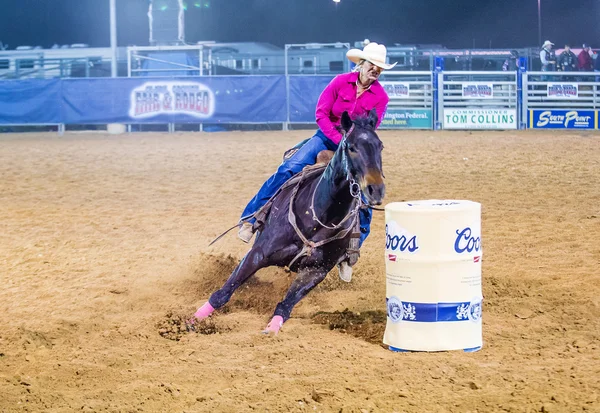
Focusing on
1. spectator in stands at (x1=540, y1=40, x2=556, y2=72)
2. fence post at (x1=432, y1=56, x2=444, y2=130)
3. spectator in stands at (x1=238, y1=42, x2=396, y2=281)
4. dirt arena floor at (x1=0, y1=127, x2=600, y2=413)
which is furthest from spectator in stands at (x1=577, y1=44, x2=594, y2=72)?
spectator in stands at (x1=238, y1=42, x2=396, y2=281)

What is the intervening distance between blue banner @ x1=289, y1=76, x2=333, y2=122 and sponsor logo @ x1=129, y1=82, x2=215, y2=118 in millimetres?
2290

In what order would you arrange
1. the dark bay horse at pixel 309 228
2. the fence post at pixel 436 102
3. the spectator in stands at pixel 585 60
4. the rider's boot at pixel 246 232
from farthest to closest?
the spectator in stands at pixel 585 60
the fence post at pixel 436 102
the rider's boot at pixel 246 232
the dark bay horse at pixel 309 228

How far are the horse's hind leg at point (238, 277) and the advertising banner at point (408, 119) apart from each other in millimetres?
15828

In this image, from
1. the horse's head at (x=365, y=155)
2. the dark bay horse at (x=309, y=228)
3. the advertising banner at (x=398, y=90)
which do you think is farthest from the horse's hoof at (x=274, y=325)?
the advertising banner at (x=398, y=90)

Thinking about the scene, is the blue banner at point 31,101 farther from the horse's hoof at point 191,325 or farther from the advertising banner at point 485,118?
the horse's hoof at point 191,325

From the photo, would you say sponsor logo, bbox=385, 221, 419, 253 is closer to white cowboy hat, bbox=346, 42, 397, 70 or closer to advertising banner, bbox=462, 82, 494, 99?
white cowboy hat, bbox=346, 42, 397, 70

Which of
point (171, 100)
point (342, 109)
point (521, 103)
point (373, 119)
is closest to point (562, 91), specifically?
point (521, 103)

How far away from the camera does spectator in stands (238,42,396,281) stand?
5444mm

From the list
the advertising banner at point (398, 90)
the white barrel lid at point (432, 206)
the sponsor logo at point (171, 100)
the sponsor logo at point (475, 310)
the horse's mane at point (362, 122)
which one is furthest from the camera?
the sponsor logo at point (171, 100)

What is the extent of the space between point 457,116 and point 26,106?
40.7 feet

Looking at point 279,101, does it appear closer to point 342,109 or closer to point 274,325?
point 342,109

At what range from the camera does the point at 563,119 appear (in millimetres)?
20625

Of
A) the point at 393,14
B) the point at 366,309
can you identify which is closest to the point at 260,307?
the point at 366,309

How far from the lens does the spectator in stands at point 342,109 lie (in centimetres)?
544
